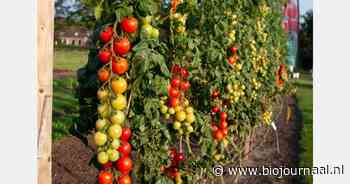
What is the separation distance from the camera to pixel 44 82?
1.63m

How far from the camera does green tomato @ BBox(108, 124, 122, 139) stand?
1.36 m

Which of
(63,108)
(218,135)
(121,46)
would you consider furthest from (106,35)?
(63,108)

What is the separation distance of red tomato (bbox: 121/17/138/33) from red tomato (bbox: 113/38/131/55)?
4 centimetres

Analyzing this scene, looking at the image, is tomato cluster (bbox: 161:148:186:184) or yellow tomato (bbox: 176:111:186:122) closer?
yellow tomato (bbox: 176:111:186:122)

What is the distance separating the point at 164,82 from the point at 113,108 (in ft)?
1.01

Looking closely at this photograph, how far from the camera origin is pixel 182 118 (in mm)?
2004

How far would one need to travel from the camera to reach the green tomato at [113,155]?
1.37 metres

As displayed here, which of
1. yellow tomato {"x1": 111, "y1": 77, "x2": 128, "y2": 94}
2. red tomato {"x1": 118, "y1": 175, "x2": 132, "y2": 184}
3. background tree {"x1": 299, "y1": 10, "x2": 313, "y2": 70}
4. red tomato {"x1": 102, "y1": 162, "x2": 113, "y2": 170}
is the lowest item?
red tomato {"x1": 118, "y1": 175, "x2": 132, "y2": 184}

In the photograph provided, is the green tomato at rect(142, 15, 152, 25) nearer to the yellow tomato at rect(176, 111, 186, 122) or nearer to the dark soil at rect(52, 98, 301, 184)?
the yellow tomato at rect(176, 111, 186, 122)

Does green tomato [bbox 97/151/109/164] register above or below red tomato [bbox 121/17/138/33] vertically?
below

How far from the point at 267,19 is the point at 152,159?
3414 millimetres

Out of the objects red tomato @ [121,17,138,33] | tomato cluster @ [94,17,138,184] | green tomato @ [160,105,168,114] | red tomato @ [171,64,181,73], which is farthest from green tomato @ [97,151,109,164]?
red tomato @ [171,64,181,73]

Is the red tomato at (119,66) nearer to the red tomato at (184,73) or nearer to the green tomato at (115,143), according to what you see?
the green tomato at (115,143)

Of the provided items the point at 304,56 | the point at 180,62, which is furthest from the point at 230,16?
the point at 304,56
